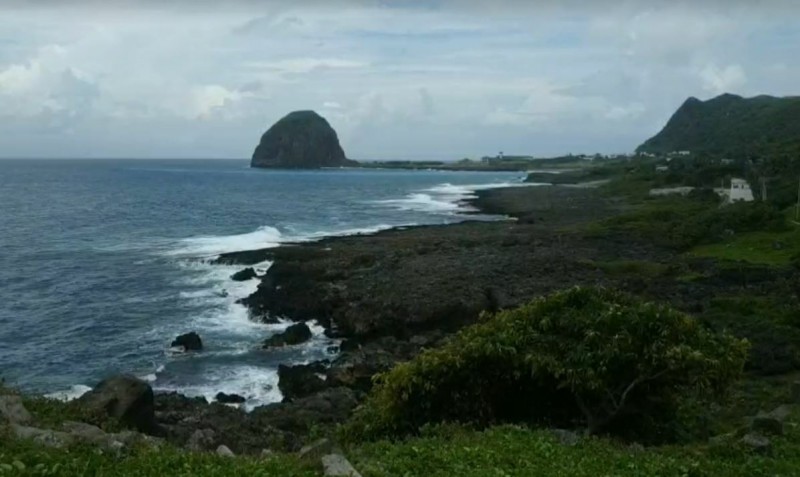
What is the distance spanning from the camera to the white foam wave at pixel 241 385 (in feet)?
88.3

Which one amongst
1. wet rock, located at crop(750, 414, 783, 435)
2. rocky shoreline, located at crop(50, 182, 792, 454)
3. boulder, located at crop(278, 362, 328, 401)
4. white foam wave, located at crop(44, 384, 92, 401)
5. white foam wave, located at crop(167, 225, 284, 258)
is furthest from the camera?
white foam wave, located at crop(167, 225, 284, 258)

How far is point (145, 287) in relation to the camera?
46469 millimetres

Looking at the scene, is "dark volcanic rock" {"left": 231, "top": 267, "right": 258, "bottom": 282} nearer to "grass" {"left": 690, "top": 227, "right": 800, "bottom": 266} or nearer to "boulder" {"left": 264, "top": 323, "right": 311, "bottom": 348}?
"boulder" {"left": 264, "top": 323, "right": 311, "bottom": 348}

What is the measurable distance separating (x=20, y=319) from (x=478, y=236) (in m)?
34.1

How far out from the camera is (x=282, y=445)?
18672mm

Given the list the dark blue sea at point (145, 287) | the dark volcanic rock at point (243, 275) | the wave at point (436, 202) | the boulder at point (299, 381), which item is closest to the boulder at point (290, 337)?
the dark blue sea at point (145, 287)

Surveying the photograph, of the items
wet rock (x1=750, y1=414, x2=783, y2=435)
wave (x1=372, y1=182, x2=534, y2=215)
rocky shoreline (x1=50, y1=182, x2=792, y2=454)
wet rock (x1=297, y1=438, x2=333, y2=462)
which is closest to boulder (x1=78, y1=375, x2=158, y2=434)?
rocky shoreline (x1=50, y1=182, x2=792, y2=454)

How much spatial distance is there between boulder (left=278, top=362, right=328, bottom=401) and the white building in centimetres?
6055

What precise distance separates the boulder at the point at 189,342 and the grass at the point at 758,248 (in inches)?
1193

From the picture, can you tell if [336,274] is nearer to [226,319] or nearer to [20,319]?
[226,319]

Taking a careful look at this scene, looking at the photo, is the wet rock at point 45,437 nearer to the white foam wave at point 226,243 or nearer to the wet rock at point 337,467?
the wet rock at point 337,467

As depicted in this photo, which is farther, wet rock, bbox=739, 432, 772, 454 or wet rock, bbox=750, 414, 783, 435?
wet rock, bbox=750, 414, 783, 435

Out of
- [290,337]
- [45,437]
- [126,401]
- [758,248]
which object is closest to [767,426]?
[45,437]

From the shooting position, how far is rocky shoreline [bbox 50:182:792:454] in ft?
74.2
